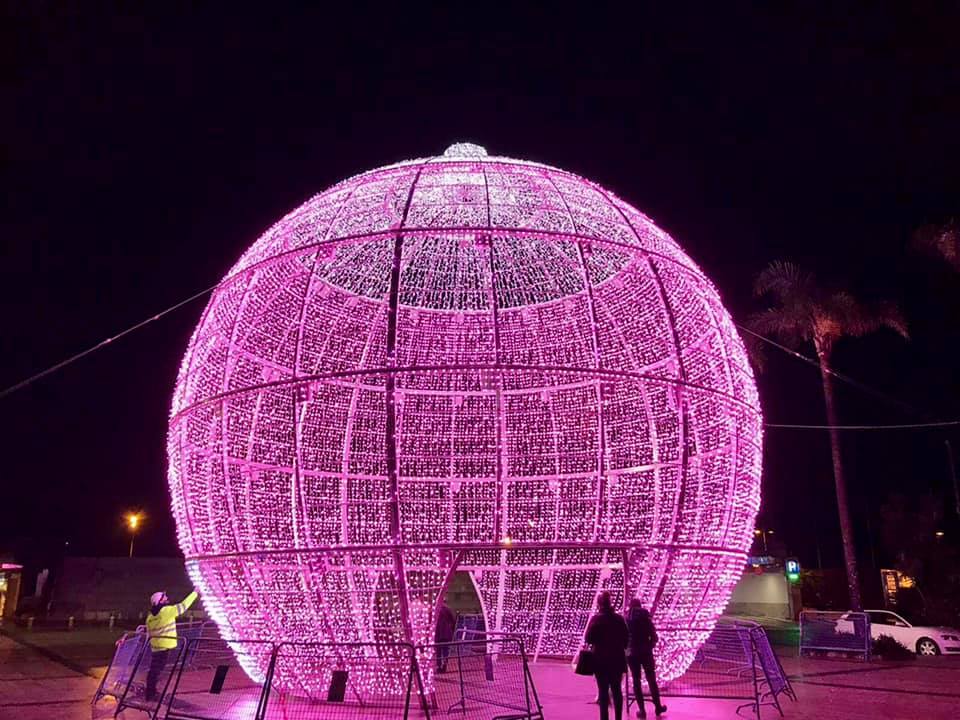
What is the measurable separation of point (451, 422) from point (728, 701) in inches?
211

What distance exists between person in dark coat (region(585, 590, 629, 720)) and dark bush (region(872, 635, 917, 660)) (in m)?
9.85

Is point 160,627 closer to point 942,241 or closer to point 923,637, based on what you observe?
point 923,637

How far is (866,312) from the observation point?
20.0 metres

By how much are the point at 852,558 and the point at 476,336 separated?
11195 millimetres

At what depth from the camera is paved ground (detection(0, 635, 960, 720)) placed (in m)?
7.78

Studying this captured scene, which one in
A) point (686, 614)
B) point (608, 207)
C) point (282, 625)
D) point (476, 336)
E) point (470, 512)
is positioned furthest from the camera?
point (476, 336)

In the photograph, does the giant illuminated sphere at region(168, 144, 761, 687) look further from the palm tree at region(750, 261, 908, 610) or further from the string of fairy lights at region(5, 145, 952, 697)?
Result: the palm tree at region(750, 261, 908, 610)

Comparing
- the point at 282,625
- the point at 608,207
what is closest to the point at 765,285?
the point at 608,207

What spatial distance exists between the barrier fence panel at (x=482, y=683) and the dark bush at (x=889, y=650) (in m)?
7.53

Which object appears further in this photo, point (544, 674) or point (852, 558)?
point (852, 558)

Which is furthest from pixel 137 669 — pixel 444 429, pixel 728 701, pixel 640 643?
pixel 728 701

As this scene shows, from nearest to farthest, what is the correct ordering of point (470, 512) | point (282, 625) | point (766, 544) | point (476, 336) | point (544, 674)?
1. point (282, 625)
2. point (544, 674)
3. point (470, 512)
4. point (476, 336)
5. point (766, 544)

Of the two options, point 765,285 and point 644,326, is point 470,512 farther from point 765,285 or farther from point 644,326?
point 765,285

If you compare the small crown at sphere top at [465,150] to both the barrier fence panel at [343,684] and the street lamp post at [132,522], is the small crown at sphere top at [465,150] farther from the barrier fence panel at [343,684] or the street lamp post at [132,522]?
the street lamp post at [132,522]
